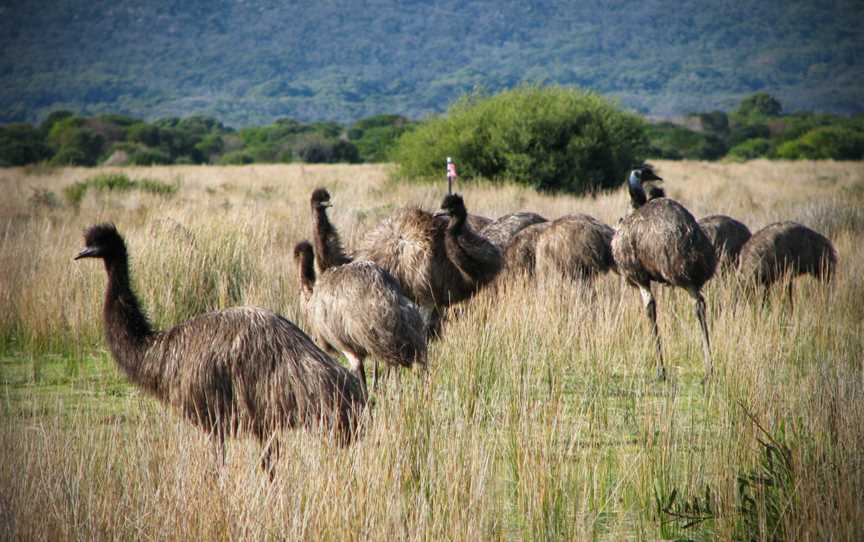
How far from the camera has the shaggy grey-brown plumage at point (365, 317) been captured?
6133mm

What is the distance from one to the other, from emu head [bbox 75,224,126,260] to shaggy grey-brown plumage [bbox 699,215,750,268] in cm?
647

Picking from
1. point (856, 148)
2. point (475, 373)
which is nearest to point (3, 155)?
point (856, 148)

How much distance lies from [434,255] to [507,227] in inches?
94.5

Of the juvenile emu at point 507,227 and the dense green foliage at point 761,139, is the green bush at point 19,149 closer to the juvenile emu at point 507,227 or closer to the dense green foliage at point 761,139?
the dense green foliage at point 761,139

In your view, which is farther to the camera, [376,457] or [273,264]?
[273,264]

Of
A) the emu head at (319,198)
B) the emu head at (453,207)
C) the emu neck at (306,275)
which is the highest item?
the emu head at (319,198)

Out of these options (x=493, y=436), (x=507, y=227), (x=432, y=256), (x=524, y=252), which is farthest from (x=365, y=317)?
(x=507, y=227)

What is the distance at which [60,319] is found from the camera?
8.81 meters

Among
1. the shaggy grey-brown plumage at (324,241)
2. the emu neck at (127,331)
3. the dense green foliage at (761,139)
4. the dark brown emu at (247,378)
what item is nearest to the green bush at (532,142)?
the dense green foliage at (761,139)

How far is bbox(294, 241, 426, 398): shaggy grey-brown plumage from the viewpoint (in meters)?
6.13

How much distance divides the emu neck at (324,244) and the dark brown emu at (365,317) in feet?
3.43

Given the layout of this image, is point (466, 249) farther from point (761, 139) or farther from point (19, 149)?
point (761, 139)

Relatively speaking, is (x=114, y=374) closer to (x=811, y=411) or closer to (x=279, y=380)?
(x=279, y=380)

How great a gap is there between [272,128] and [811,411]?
79683mm
